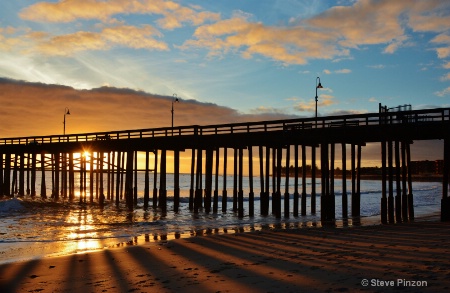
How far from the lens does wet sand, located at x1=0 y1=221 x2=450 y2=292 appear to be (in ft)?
25.7

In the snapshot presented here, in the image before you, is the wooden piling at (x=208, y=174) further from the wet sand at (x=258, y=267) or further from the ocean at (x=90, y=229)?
the wet sand at (x=258, y=267)

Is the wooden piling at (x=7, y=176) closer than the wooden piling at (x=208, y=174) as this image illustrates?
No

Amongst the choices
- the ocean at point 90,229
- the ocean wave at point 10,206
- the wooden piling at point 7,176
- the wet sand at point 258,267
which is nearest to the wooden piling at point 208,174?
the ocean at point 90,229

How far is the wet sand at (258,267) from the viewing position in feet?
25.7

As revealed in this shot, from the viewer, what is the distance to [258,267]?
31.2 ft

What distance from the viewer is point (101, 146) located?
1319 inches

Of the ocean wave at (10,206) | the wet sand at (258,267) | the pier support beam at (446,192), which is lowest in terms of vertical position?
the ocean wave at (10,206)

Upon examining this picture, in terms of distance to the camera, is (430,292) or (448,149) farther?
(448,149)

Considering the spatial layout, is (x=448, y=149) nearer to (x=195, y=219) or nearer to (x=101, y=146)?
(x=195, y=219)

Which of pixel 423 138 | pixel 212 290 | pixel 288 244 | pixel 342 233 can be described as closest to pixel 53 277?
pixel 212 290

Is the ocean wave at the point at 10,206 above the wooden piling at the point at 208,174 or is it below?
below

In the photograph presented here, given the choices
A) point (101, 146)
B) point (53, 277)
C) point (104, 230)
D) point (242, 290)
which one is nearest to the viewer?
point (242, 290)

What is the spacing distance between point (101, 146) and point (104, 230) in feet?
49.3

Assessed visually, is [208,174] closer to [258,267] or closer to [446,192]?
[446,192]
